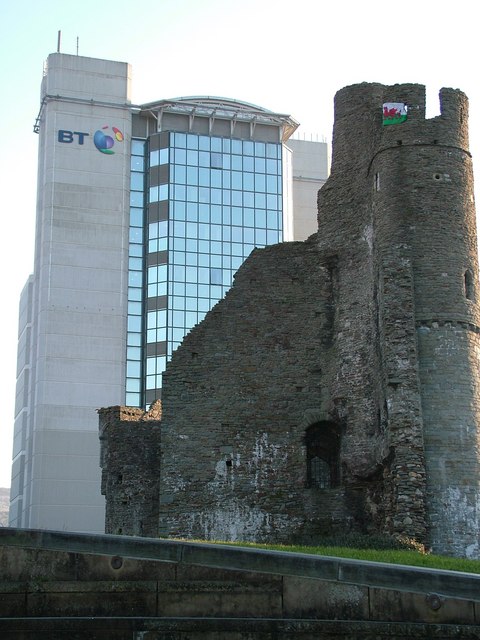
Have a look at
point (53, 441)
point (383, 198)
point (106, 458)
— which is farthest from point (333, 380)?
point (53, 441)

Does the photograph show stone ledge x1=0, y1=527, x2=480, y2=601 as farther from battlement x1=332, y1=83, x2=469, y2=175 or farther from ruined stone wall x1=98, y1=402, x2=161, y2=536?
battlement x1=332, y1=83, x2=469, y2=175

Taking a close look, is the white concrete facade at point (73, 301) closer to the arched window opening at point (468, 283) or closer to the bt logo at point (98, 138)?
the bt logo at point (98, 138)

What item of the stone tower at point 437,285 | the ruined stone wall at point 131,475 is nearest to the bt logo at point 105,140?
the ruined stone wall at point 131,475

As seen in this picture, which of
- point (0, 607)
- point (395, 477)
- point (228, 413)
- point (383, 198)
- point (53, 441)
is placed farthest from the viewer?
point (53, 441)

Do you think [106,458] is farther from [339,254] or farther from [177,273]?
[177,273]

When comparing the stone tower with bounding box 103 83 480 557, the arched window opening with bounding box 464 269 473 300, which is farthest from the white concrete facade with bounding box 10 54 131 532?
the arched window opening with bounding box 464 269 473 300

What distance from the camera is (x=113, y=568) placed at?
16.1 m

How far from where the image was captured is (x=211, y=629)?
1528cm

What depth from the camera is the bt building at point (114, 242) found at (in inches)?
3125

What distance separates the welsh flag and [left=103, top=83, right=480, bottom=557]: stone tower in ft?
0.20

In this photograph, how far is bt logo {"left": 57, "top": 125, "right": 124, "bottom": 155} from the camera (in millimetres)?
84125

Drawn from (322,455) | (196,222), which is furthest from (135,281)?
(322,455)

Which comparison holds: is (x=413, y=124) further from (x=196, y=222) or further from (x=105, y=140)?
(x=105, y=140)

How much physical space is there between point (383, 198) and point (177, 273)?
180ft
